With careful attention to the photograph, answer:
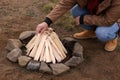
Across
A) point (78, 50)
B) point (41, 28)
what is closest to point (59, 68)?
point (78, 50)

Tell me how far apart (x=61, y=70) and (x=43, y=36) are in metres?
0.46

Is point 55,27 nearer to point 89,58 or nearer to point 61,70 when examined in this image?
point 89,58

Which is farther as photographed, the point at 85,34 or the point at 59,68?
the point at 85,34

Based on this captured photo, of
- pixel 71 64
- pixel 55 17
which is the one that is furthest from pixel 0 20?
pixel 71 64

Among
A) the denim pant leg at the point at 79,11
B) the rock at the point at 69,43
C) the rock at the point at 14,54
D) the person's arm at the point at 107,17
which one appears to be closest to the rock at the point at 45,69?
the rock at the point at 14,54

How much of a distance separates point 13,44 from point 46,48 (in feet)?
1.52

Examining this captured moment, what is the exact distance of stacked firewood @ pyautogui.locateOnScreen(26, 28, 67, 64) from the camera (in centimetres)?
363

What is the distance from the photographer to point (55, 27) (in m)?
4.58

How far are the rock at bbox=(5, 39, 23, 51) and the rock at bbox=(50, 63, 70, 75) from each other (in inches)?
22.4

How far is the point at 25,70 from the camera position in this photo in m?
3.55

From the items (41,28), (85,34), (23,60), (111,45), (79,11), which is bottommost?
(111,45)

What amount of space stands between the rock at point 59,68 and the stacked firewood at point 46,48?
4.3 inches

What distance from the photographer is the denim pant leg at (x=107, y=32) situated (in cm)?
379

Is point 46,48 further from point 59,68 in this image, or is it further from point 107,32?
point 107,32
